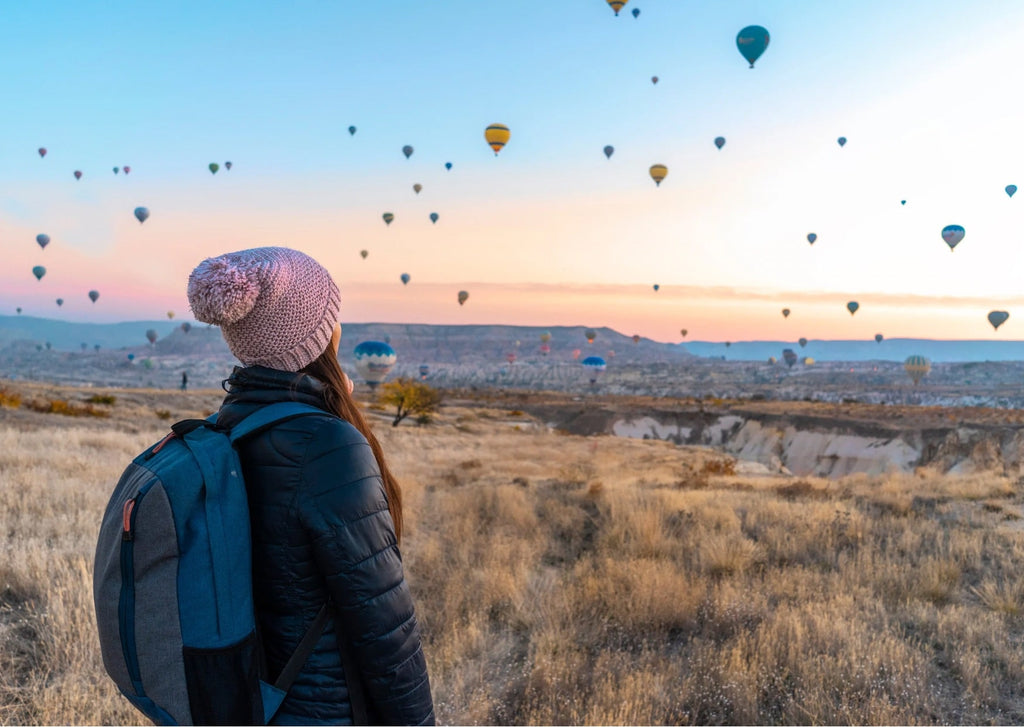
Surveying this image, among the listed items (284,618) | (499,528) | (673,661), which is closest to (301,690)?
(284,618)

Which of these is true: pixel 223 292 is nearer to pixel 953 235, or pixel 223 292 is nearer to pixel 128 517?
pixel 128 517

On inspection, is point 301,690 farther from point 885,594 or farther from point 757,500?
point 757,500

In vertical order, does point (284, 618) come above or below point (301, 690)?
above

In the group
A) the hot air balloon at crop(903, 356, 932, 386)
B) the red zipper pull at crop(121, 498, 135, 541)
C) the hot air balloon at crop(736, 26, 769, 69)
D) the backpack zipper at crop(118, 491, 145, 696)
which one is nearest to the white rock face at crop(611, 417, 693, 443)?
the hot air balloon at crop(736, 26, 769, 69)

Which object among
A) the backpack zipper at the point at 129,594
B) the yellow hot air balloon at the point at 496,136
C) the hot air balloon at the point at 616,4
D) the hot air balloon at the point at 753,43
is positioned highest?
the hot air balloon at the point at 616,4

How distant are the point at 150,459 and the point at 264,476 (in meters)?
0.29

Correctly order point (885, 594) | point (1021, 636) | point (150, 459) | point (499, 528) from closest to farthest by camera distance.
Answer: point (150, 459) < point (1021, 636) < point (885, 594) < point (499, 528)

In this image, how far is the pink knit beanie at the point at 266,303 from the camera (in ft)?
6.09

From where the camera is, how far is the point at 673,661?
5297 mm

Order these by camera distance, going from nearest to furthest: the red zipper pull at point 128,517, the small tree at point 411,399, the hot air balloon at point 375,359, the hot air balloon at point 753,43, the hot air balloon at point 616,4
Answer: the red zipper pull at point 128,517
the hot air balloon at point 753,43
the hot air balloon at point 616,4
the small tree at point 411,399
the hot air balloon at point 375,359

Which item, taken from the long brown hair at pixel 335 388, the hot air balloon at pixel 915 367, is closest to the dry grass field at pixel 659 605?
the long brown hair at pixel 335 388

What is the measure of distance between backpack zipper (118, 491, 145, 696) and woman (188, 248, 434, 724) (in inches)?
11.5

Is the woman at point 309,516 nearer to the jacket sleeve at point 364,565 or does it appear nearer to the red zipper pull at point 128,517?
the jacket sleeve at point 364,565

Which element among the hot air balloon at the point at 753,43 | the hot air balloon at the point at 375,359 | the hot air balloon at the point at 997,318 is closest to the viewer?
the hot air balloon at the point at 753,43
